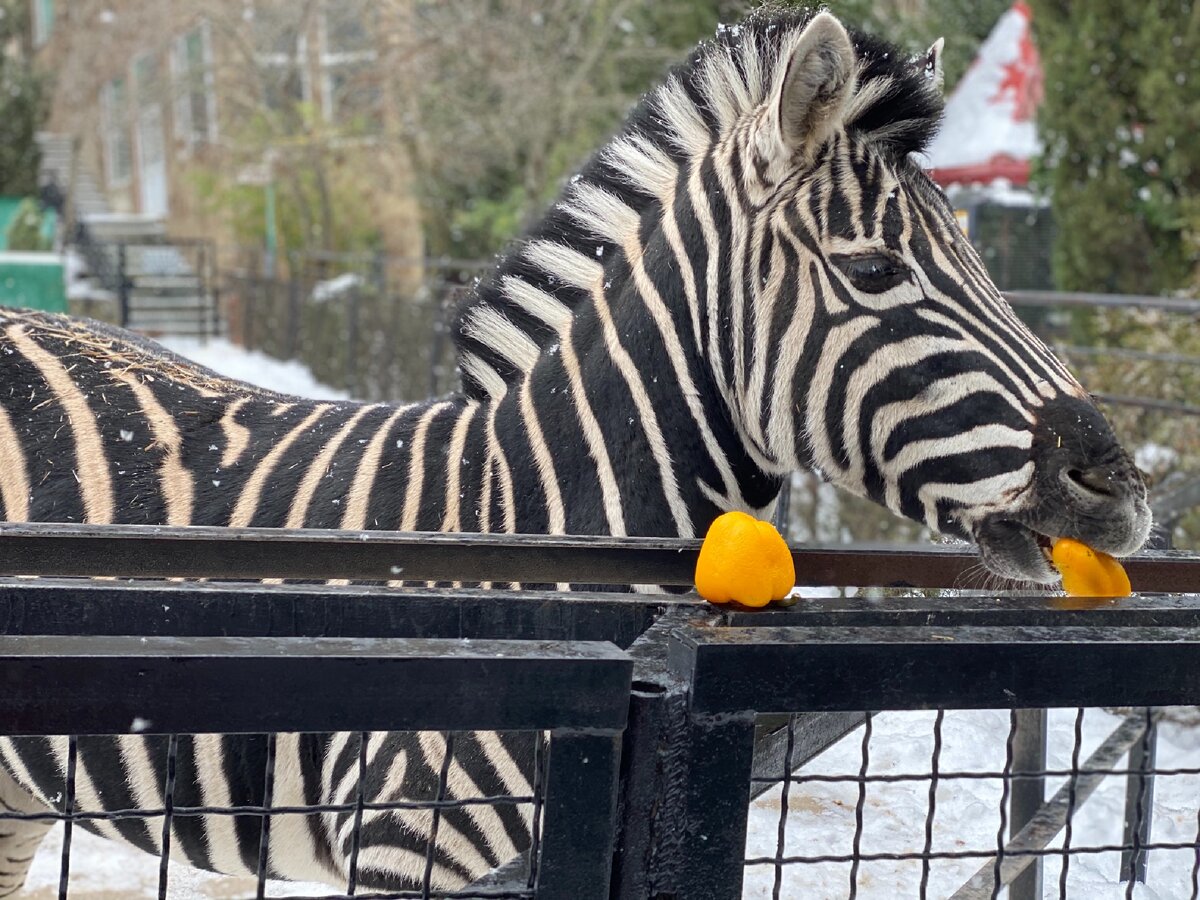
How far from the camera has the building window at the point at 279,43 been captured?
15.4 meters

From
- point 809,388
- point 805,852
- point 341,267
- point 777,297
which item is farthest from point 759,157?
point 341,267

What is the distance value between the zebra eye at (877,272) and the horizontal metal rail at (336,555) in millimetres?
962

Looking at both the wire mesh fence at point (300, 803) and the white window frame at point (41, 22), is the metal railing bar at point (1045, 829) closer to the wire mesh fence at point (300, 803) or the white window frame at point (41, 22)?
the wire mesh fence at point (300, 803)

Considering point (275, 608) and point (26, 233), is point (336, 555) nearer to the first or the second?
point (275, 608)

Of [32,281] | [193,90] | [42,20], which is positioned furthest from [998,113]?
[42,20]

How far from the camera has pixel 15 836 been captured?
359cm

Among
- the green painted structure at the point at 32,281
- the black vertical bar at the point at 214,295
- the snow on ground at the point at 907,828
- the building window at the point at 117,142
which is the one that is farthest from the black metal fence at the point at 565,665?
the building window at the point at 117,142

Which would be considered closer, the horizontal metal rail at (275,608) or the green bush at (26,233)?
the horizontal metal rail at (275,608)

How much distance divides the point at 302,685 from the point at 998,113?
16.5 m

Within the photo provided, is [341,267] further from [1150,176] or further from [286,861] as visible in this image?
[286,861]

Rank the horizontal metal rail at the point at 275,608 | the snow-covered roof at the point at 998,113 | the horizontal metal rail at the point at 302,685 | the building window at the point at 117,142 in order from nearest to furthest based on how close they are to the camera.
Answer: the horizontal metal rail at the point at 302,685 < the horizontal metal rail at the point at 275,608 < the snow-covered roof at the point at 998,113 < the building window at the point at 117,142

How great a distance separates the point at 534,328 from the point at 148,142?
28.7m

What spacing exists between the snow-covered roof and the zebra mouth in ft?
45.7

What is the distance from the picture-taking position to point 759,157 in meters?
2.69
